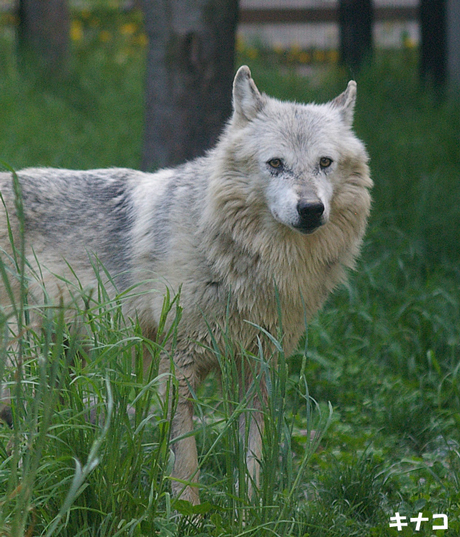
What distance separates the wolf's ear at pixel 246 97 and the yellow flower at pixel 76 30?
10289 mm

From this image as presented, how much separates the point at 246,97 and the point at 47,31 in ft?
26.5

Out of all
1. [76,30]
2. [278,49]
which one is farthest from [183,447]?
[76,30]

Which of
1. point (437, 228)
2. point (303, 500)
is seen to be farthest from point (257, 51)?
point (303, 500)

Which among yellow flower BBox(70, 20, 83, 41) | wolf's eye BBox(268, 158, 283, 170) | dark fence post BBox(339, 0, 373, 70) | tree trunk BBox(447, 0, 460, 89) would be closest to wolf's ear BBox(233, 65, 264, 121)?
wolf's eye BBox(268, 158, 283, 170)

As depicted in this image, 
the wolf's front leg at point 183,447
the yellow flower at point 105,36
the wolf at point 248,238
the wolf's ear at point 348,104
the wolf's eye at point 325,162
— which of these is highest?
the yellow flower at point 105,36

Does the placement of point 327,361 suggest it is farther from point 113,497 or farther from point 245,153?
point 113,497

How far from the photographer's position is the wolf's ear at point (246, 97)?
3.46 meters

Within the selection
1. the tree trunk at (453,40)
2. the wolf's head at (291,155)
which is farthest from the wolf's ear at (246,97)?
the tree trunk at (453,40)

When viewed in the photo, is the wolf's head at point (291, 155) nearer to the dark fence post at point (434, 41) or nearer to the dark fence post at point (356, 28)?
the dark fence post at point (434, 41)

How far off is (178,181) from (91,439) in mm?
1655

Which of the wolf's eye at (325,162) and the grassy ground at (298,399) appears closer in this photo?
the grassy ground at (298,399)

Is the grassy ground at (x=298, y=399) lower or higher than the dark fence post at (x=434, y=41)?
lower

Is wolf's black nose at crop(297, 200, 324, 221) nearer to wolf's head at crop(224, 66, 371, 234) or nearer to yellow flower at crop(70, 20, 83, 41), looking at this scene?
wolf's head at crop(224, 66, 371, 234)

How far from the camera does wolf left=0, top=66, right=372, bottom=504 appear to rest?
3.30 metres
